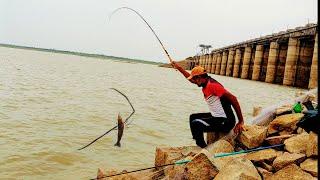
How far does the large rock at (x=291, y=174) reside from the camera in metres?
3.51

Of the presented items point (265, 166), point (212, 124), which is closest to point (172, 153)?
point (212, 124)

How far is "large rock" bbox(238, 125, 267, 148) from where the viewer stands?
15.5ft

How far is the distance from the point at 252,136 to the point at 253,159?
500 mm

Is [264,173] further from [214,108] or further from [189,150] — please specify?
[189,150]

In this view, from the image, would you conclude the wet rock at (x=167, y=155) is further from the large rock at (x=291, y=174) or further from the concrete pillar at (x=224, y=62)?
the concrete pillar at (x=224, y=62)

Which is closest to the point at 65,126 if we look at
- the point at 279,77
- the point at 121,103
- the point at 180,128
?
the point at 180,128

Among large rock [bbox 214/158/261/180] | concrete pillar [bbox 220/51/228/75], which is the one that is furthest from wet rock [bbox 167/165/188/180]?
concrete pillar [bbox 220/51/228/75]

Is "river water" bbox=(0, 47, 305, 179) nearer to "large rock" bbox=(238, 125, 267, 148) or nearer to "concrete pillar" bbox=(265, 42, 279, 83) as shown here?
"large rock" bbox=(238, 125, 267, 148)

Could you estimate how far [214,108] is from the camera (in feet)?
17.1

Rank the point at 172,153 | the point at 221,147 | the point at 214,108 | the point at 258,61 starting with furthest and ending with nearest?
the point at 258,61
the point at 172,153
the point at 214,108
the point at 221,147

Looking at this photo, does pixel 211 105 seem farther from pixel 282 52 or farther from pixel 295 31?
pixel 282 52

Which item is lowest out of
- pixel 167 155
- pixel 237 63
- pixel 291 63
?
pixel 167 155

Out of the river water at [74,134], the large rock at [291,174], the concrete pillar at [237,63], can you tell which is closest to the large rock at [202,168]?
the large rock at [291,174]

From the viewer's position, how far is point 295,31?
1185 inches
